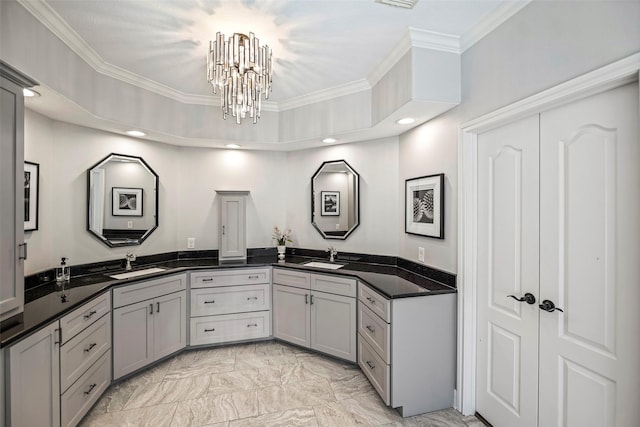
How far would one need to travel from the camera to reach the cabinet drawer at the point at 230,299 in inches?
122

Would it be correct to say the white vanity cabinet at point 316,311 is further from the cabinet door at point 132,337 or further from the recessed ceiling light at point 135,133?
the recessed ceiling light at point 135,133

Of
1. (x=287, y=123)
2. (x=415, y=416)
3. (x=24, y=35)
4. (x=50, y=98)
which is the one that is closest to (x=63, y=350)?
(x=50, y=98)

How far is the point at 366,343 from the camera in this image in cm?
255

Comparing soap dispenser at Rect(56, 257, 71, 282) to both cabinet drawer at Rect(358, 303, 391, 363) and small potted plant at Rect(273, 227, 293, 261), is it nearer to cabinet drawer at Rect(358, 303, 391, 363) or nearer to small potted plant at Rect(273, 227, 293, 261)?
small potted plant at Rect(273, 227, 293, 261)

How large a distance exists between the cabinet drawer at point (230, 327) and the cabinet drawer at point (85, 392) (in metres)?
Result: 0.83

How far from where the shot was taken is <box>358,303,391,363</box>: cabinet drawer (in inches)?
86.5

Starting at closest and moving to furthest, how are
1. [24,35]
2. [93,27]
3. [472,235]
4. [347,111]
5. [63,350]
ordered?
[24,35] < [63,350] < [93,27] < [472,235] < [347,111]

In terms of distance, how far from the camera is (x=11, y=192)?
1563mm

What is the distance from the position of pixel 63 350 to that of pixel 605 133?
10.3 ft

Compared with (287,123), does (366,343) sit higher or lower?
lower

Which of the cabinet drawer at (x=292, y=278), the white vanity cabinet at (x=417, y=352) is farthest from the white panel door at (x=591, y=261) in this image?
the cabinet drawer at (x=292, y=278)

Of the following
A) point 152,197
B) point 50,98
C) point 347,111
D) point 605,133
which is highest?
point 347,111

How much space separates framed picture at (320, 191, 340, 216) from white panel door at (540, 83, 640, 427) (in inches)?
82.9

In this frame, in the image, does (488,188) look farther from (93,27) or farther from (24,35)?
(24,35)
